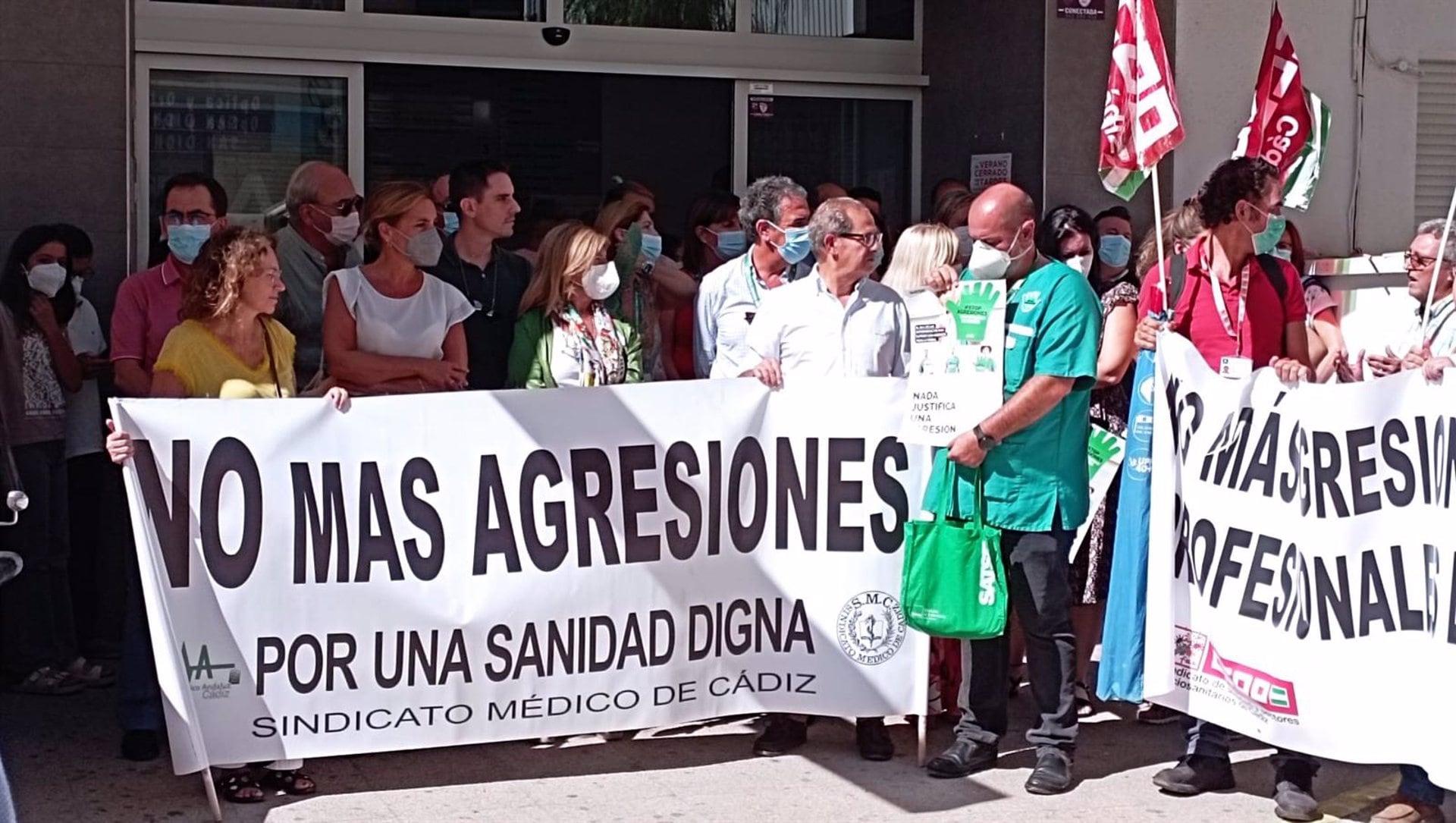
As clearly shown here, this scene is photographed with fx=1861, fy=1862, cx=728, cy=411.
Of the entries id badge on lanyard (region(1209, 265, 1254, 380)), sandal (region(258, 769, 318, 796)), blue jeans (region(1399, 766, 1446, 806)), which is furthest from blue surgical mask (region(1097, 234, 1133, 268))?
sandal (region(258, 769, 318, 796))

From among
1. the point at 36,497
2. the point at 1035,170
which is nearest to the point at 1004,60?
the point at 1035,170

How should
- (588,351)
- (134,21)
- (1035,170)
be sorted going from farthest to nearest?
(1035,170) < (134,21) < (588,351)

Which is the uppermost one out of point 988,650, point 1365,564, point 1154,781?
point 1365,564

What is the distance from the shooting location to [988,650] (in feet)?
21.0

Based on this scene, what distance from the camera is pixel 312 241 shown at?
723cm

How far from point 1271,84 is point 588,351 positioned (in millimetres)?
3331

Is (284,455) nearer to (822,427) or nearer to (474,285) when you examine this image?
(474,285)

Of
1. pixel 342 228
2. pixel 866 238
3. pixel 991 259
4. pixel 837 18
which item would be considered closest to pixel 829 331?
pixel 866 238

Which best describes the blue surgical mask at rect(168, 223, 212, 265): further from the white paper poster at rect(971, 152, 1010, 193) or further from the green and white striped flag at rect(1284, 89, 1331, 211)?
the green and white striped flag at rect(1284, 89, 1331, 211)

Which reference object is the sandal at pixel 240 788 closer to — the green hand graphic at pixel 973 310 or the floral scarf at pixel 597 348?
the floral scarf at pixel 597 348

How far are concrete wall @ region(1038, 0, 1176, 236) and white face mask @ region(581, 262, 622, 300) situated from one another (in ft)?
12.4

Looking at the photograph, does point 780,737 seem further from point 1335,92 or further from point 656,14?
point 1335,92

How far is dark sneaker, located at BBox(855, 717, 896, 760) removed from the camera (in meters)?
6.57

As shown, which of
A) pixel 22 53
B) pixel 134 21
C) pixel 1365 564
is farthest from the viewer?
pixel 134 21
